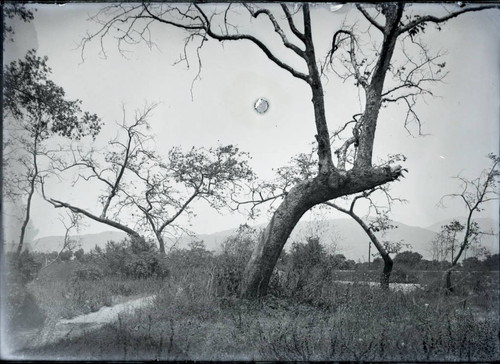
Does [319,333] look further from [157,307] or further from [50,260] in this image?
[50,260]

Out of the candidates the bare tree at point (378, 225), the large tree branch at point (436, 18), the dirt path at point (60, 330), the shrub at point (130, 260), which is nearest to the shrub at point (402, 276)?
the bare tree at point (378, 225)

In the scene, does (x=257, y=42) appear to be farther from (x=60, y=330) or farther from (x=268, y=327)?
(x=60, y=330)

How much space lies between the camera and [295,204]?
6.17 meters

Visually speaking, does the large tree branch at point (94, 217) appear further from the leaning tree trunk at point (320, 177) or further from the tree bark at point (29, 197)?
the leaning tree trunk at point (320, 177)

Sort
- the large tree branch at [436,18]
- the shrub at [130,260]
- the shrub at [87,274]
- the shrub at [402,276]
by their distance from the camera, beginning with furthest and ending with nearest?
the shrub at [402,276]
the shrub at [130,260]
the shrub at [87,274]
the large tree branch at [436,18]

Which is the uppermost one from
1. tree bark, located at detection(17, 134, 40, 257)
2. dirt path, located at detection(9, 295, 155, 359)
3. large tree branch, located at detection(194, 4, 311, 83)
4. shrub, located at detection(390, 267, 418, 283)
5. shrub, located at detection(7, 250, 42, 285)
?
large tree branch, located at detection(194, 4, 311, 83)

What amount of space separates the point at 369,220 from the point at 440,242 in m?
3.20

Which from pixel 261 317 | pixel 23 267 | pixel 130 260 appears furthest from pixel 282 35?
pixel 130 260

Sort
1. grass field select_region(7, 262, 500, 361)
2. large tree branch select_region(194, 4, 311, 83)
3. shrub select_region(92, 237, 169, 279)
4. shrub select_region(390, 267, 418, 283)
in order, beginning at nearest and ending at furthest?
grass field select_region(7, 262, 500, 361)
large tree branch select_region(194, 4, 311, 83)
shrub select_region(92, 237, 169, 279)
shrub select_region(390, 267, 418, 283)

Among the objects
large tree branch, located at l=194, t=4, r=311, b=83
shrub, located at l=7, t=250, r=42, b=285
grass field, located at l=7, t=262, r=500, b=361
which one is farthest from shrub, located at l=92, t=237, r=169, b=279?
large tree branch, located at l=194, t=4, r=311, b=83

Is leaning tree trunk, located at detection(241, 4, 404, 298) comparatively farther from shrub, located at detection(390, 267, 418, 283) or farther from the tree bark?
shrub, located at detection(390, 267, 418, 283)

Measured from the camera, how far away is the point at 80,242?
305 inches

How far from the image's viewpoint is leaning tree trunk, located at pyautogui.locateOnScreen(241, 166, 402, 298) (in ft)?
19.7

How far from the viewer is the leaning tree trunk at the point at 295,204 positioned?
602 centimetres
